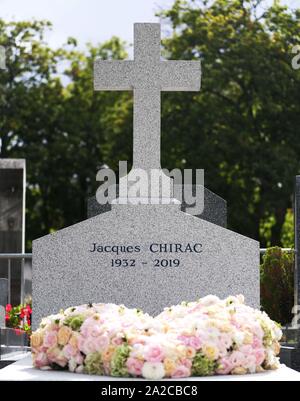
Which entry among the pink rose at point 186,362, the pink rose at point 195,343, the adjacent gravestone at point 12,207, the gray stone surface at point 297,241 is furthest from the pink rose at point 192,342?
the adjacent gravestone at point 12,207

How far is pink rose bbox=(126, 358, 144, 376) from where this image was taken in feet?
18.7

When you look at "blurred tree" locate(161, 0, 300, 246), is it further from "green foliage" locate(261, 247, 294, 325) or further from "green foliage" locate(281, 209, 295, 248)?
"green foliage" locate(261, 247, 294, 325)

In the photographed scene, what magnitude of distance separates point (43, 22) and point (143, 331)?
90.1 feet

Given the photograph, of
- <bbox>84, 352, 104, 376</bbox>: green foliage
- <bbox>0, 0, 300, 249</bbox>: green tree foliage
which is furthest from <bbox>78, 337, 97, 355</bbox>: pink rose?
<bbox>0, 0, 300, 249</bbox>: green tree foliage

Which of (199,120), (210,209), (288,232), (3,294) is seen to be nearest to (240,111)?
(199,120)

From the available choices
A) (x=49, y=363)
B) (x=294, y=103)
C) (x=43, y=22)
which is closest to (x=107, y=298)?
(x=49, y=363)

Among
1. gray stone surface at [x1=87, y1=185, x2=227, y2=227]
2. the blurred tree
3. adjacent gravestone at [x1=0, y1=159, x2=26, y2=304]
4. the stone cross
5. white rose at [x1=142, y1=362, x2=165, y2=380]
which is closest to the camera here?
white rose at [x1=142, y1=362, x2=165, y2=380]

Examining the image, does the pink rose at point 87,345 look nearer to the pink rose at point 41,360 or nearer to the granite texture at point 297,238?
the pink rose at point 41,360

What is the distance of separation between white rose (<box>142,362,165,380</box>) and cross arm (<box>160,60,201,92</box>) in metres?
3.96

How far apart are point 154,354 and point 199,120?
23.1 m

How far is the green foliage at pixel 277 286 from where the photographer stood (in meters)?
10.9

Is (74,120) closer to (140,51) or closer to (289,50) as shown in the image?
(289,50)

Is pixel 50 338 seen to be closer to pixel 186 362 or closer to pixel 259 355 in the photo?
pixel 186 362

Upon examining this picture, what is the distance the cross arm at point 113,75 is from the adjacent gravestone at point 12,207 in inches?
237
